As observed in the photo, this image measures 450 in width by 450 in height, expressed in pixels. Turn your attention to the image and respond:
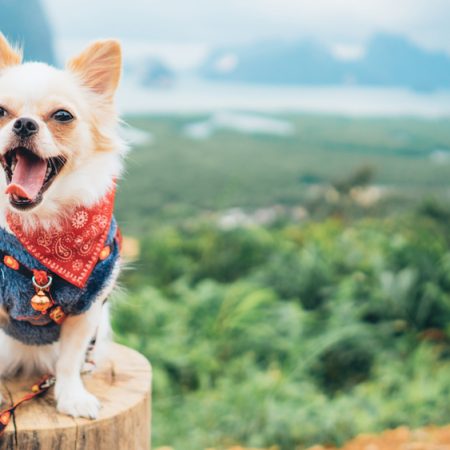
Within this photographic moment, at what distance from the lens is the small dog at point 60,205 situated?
160cm

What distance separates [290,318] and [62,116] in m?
2.99

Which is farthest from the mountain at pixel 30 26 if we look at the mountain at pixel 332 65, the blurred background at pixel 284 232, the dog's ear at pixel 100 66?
the dog's ear at pixel 100 66

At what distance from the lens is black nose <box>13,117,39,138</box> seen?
153 cm

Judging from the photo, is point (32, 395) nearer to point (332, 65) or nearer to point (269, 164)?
point (269, 164)

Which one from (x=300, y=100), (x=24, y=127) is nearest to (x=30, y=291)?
(x=24, y=127)

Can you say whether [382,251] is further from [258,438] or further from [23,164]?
[23,164]

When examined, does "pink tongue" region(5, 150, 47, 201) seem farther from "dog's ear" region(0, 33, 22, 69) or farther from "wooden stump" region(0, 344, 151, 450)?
"wooden stump" region(0, 344, 151, 450)

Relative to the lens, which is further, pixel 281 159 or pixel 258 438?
pixel 281 159

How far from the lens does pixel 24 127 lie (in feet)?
5.02

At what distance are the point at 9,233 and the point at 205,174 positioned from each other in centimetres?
669

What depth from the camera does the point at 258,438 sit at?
322 centimetres

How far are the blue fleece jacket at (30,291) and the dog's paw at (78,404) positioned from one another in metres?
0.20

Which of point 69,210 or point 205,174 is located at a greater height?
point 69,210

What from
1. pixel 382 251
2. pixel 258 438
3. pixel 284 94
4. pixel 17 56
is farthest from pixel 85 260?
pixel 284 94
